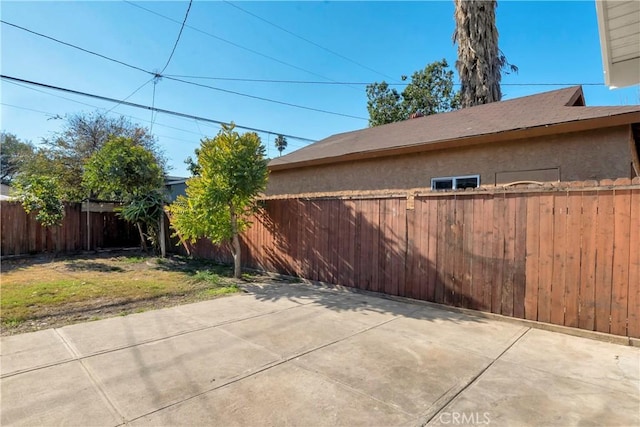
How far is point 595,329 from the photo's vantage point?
14.0 feet

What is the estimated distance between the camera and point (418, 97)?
77.4 ft

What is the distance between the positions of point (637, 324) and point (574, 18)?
11408 millimetres

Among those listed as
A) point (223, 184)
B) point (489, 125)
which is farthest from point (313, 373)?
point (489, 125)

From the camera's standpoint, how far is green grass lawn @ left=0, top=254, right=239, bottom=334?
537 centimetres

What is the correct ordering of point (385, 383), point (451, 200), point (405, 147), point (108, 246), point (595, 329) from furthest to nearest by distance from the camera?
1. point (108, 246)
2. point (405, 147)
3. point (451, 200)
4. point (595, 329)
5. point (385, 383)

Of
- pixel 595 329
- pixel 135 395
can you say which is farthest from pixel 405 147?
pixel 135 395

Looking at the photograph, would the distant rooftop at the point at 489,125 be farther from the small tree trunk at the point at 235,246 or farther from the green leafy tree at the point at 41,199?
the green leafy tree at the point at 41,199

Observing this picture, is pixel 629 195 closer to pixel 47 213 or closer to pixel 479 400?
Result: pixel 479 400

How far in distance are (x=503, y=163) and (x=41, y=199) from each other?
1311 cm

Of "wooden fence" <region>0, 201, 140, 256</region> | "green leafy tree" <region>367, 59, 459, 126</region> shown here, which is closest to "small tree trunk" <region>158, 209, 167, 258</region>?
"wooden fence" <region>0, 201, 140, 256</region>

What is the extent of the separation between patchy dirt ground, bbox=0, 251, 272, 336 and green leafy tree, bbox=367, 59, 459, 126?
1901 centimetres

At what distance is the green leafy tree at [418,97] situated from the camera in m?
22.9

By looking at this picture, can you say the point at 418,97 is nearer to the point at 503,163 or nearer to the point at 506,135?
the point at 503,163
